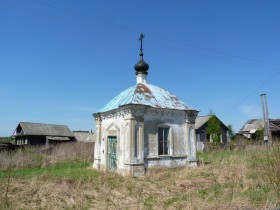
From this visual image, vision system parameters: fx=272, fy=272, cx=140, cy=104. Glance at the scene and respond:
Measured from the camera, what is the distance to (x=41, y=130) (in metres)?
38.7

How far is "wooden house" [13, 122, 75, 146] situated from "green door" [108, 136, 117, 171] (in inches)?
929

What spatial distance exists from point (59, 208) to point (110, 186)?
9.37ft

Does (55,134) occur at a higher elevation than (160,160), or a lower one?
higher

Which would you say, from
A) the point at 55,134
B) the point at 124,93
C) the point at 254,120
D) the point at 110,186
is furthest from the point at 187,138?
the point at 254,120

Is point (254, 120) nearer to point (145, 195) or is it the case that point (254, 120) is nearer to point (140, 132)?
point (140, 132)

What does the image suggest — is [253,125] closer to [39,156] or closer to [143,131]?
[39,156]

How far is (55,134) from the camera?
39844mm

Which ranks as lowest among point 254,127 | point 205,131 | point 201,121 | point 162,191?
point 162,191

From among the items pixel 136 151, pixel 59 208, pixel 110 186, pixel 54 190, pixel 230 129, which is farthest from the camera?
pixel 230 129

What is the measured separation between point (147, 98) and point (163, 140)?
7.39 ft

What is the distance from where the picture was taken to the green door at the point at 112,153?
45.5ft

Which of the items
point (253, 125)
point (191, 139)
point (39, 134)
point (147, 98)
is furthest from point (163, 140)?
point (253, 125)

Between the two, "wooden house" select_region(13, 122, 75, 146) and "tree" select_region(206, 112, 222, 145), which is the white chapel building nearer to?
"tree" select_region(206, 112, 222, 145)

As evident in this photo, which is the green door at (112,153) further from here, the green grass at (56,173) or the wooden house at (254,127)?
the wooden house at (254,127)
